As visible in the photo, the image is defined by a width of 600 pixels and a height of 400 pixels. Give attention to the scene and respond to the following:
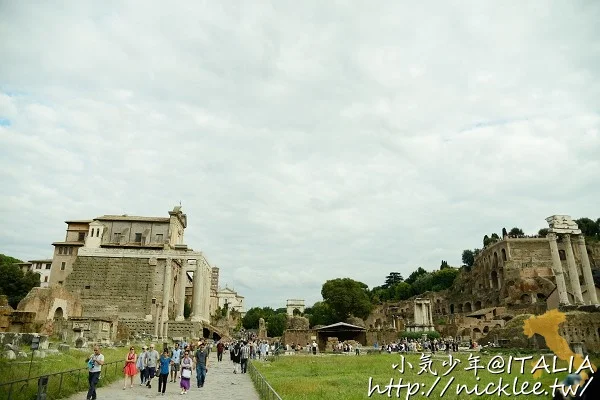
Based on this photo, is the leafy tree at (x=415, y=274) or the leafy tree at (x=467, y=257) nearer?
the leafy tree at (x=467, y=257)

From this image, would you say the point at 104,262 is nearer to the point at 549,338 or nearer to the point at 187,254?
the point at 187,254

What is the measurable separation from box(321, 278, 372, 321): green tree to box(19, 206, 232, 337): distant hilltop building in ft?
74.9

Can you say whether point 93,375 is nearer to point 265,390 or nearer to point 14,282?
point 265,390

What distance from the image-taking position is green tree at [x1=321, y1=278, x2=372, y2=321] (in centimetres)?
7512

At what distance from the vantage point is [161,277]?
189ft

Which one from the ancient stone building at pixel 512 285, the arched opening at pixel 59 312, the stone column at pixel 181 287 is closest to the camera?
the arched opening at pixel 59 312

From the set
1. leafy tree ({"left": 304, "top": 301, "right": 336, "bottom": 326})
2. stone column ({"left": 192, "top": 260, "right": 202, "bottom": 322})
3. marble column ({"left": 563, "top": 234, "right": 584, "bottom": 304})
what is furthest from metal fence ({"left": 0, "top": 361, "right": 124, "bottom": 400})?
leafy tree ({"left": 304, "top": 301, "right": 336, "bottom": 326})

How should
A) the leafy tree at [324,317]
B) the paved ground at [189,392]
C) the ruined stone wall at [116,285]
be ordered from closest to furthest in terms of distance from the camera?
the paved ground at [189,392]
the ruined stone wall at [116,285]
the leafy tree at [324,317]

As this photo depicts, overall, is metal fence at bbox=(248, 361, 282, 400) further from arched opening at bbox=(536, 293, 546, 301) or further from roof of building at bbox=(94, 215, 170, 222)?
arched opening at bbox=(536, 293, 546, 301)

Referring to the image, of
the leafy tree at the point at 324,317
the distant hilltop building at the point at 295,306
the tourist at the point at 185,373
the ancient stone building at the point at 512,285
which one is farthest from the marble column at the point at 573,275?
the distant hilltop building at the point at 295,306

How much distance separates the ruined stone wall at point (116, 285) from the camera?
2191 inches

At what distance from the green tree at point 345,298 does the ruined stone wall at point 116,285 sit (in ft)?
102

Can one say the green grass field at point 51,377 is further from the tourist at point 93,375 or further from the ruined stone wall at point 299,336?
the ruined stone wall at point 299,336

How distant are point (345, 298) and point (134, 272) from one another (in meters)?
35.9
